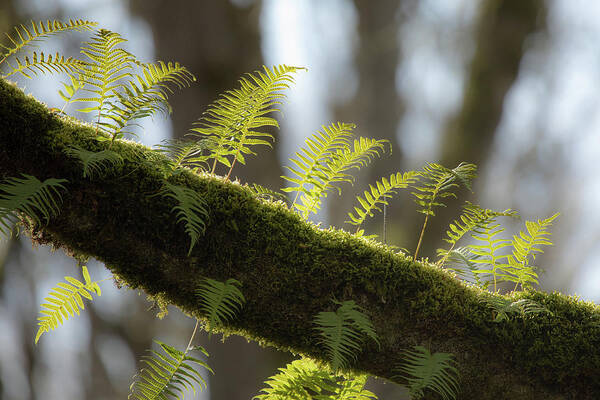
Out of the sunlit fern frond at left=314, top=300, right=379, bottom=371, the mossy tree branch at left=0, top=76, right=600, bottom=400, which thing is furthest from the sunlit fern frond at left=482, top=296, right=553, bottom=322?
the sunlit fern frond at left=314, top=300, right=379, bottom=371

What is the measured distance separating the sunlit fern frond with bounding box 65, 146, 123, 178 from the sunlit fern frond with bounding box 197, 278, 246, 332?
49 cm

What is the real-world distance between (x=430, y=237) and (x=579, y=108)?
19.3ft

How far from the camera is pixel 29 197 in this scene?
54.8 inches

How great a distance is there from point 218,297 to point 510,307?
1096 mm

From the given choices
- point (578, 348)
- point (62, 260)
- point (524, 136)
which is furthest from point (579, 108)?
point (62, 260)

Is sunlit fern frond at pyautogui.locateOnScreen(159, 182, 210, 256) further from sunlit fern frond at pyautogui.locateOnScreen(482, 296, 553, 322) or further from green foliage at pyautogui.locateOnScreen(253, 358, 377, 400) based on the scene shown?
sunlit fern frond at pyautogui.locateOnScreen(482, 296, 553, 322)

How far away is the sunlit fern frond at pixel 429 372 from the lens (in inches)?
63.7

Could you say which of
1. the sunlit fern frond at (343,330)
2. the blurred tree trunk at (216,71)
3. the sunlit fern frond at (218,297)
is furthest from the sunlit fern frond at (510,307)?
the blurred tree trunk at (216,71)

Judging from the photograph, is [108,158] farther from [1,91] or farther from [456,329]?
[456,329]

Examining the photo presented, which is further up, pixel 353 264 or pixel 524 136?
pixel 524 136

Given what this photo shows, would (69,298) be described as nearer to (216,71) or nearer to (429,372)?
(429,372)

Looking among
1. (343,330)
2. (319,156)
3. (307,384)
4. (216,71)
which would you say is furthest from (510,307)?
(216,71)

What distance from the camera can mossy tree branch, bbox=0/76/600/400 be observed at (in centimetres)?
156

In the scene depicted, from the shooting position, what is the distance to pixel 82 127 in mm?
1706
